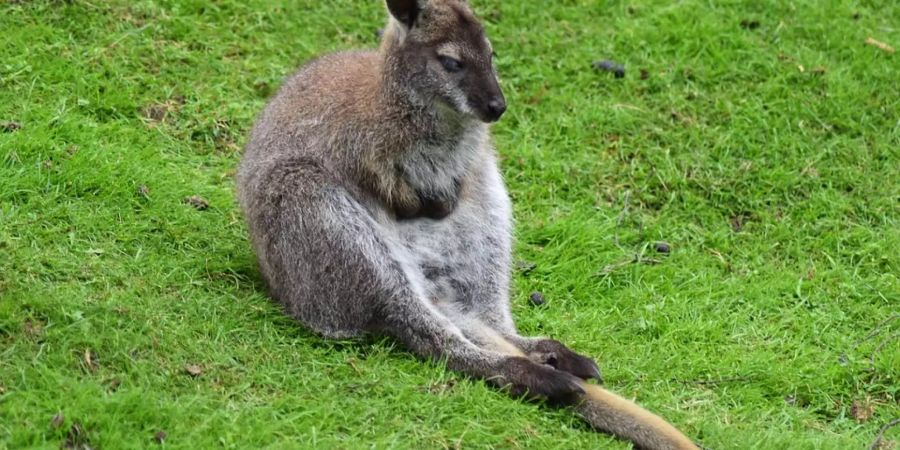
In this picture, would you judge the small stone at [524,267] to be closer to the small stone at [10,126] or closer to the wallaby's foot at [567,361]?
the wallaby's foot at [567,361]

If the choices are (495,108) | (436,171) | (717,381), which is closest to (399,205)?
(436,171)

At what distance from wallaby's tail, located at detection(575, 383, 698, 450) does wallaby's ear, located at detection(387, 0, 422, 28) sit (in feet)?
6.17

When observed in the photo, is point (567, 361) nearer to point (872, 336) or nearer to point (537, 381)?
point (537, 381)

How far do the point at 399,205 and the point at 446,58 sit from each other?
2.35ft

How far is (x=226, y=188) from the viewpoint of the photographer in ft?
23.5

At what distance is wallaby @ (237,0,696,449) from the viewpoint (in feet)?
18.8

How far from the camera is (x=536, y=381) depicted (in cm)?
542

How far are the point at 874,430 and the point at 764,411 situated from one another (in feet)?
1.62

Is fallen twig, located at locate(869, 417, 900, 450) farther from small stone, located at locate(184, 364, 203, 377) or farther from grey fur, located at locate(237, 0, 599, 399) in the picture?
small stone, located at locate(184, 364, 203, 377)

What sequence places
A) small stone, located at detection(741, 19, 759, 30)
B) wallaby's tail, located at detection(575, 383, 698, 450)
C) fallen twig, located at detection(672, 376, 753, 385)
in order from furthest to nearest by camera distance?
small stone, located at detection(741, 19, 759, 30)
fallen twig, located at detection(672, 376, 753, 385)
wallaby's tail, located at detection(575, 383, 698, 450)

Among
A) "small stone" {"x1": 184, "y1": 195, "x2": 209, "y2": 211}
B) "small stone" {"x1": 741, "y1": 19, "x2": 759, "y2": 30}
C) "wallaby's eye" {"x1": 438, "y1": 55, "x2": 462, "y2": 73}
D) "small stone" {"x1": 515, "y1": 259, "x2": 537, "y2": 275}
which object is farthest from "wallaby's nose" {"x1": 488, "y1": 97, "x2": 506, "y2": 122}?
"small stone" {"x1": 741, "y1": 19, "x2": 759, "y2": 30}

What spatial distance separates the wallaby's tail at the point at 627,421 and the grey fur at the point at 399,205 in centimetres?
12

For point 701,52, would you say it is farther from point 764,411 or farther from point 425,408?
point 425,408

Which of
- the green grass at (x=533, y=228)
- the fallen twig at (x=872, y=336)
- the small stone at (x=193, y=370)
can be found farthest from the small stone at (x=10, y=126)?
the fallen twig at (x=872, y=336)
